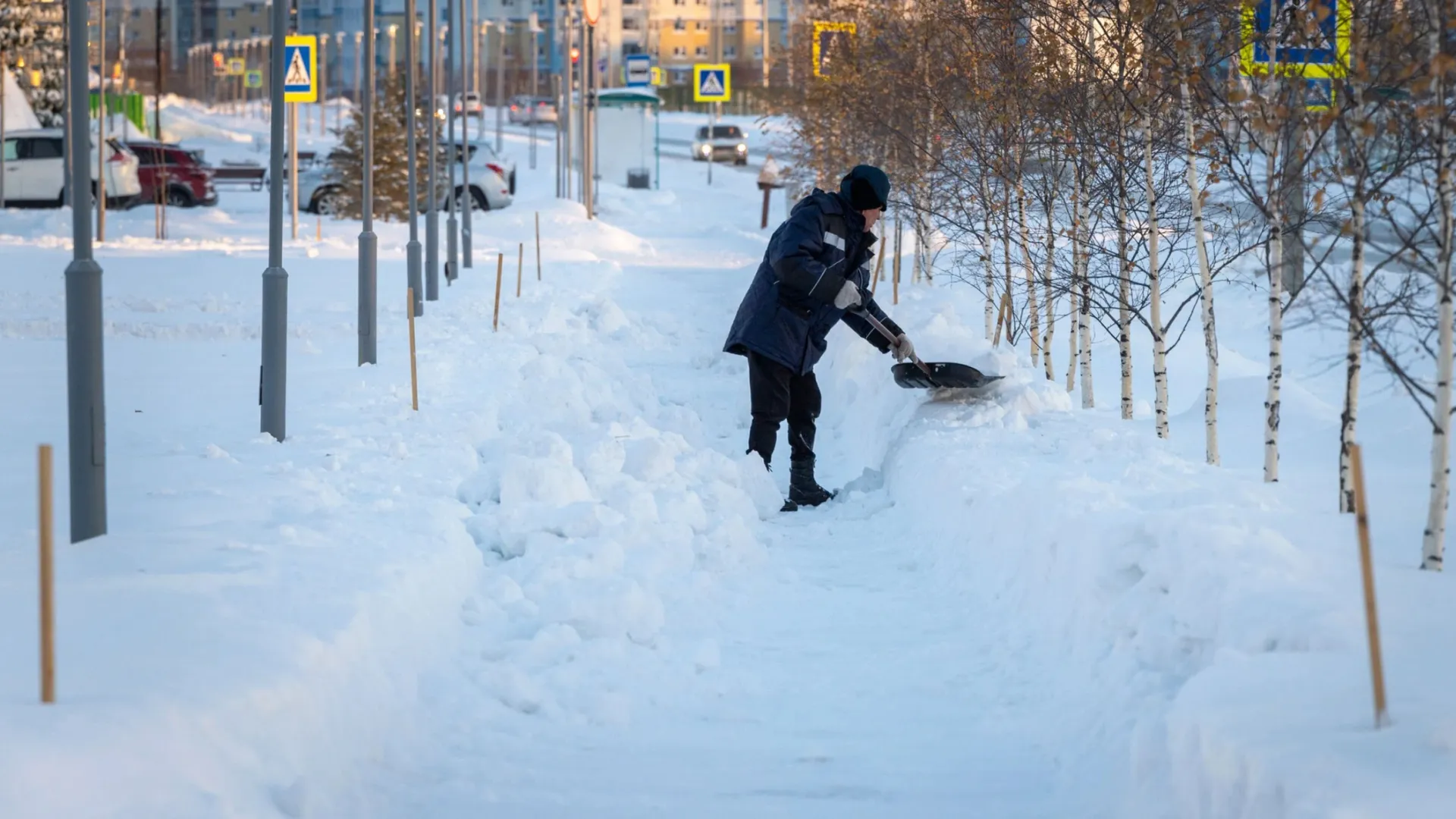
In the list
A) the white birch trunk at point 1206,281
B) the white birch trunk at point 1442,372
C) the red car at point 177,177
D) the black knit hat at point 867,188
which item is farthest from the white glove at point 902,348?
the red car at point 177,177

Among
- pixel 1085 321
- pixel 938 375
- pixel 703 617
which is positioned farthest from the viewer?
pixel 1085 321

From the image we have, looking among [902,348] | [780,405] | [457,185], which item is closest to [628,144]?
[457,185]

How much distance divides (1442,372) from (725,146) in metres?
57.2

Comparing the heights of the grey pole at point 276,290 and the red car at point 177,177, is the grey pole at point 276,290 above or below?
below

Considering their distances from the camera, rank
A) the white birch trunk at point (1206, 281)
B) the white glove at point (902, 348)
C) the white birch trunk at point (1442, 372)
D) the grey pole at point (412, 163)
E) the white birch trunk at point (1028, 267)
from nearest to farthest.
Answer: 1. the white birch trunk at point (1442, 372)
2. the white birch trunk at point (1206, 281)
3. the white glove at point (902, 348)
4. the white birch trunk at point (1028, 267)
5. the grey pole at point (412, 163)

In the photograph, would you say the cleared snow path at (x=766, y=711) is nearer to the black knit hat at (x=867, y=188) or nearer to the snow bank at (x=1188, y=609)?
the snow bank at (x=1188, y=609)

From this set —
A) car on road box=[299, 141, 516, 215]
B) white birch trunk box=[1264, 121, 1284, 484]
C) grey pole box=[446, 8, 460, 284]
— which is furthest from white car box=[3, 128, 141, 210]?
white birch trunk box=[1264, 121, 1284, 484]

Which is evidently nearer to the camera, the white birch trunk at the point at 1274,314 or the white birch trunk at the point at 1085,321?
the white birch trunk at the point at 1274,314

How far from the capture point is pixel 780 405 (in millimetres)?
8789

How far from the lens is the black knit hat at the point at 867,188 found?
26.8 feet

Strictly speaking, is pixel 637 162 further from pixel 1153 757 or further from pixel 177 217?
pixel 1153 757

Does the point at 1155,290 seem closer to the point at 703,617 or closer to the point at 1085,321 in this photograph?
the point at 1085,321

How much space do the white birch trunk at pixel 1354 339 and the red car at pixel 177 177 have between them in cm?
3128

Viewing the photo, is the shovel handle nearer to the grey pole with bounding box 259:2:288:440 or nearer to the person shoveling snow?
the person shoveling snow
